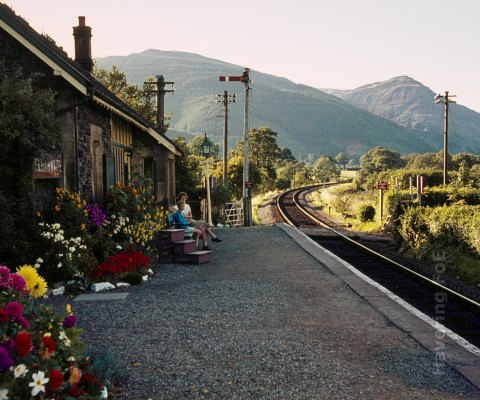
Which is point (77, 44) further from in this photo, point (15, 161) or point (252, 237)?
point (15, 161)

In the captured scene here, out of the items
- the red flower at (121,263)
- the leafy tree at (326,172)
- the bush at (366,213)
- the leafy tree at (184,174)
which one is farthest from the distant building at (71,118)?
the leafy tree at (326,172)

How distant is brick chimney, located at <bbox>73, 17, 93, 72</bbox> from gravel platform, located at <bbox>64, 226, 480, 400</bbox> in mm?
9713

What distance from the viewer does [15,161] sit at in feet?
29.6

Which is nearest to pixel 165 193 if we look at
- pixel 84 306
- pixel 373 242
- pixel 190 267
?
pixel 373 242

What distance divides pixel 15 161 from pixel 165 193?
13.3m

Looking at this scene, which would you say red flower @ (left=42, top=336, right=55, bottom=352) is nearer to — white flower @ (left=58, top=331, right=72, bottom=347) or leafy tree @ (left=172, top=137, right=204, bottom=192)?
white flower @ (left=58, top=331, right=72, bottom=347)

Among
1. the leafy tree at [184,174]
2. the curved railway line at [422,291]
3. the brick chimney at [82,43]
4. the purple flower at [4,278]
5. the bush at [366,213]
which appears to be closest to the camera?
the purple flower at [4,278]

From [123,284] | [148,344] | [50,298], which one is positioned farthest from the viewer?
[123,284]

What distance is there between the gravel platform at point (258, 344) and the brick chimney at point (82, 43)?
9713mm

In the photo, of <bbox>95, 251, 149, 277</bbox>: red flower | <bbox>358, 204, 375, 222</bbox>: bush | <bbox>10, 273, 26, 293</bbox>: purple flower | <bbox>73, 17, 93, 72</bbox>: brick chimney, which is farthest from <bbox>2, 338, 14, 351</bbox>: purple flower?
<bbox>358, 204, 375, 222</bbox>: bush

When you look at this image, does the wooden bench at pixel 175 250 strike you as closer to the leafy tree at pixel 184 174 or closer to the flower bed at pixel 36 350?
the flower bed at pixel 36 350

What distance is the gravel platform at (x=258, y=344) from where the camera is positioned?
4898 mm

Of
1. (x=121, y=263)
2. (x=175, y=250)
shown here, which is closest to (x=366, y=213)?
(x=175, y=250)

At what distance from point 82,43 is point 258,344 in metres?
→ 13.6
